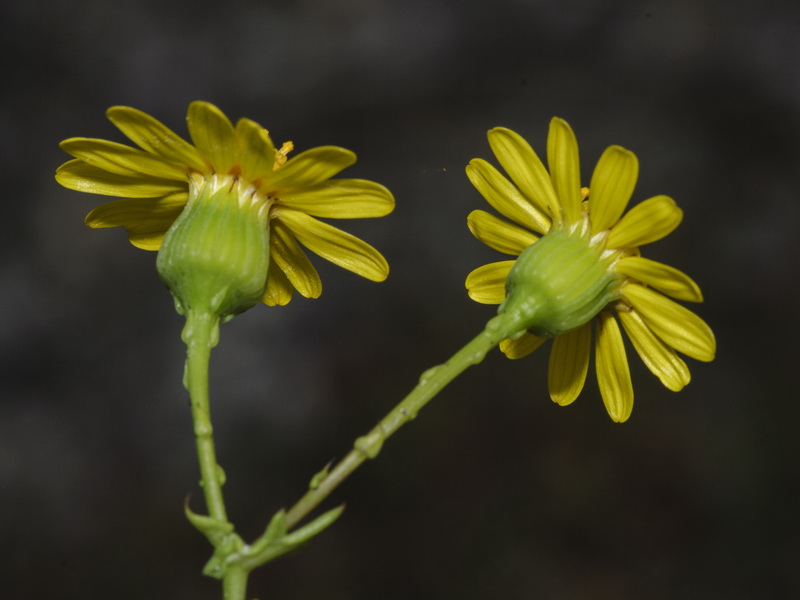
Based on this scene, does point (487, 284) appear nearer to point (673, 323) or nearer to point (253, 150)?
point (673, 323)

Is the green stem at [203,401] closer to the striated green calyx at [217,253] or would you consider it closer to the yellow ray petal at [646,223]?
the striated green calyx at [217,253]

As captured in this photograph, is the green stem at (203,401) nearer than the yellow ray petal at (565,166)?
Yes

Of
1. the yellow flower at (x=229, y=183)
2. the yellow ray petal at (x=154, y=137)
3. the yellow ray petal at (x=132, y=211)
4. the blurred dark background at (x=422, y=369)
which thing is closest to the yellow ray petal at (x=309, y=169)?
the yellow flower at (x=229, y=183)

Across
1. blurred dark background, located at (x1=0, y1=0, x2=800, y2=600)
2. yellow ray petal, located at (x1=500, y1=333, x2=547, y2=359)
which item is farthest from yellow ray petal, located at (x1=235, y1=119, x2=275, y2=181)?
blurred dark background, located at (x1=0, y1=0, x2=800, y2=600)

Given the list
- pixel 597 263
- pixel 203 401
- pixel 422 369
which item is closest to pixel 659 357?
pixel 597 263

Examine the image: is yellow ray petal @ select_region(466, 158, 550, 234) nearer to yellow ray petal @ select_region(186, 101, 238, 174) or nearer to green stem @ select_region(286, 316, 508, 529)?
green stem @ select_region(286, 316, 508, 529)
